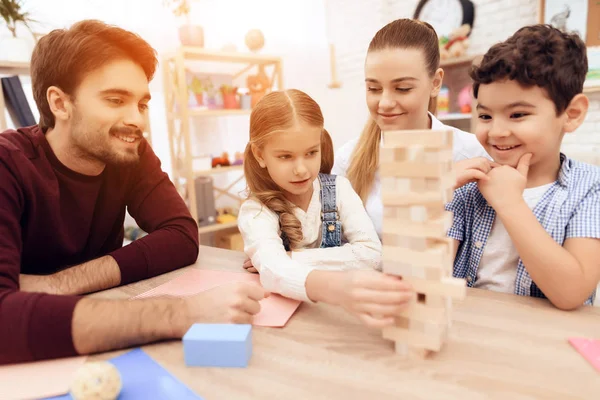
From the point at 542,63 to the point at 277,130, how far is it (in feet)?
2.00

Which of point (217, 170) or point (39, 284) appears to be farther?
point (217, 170)

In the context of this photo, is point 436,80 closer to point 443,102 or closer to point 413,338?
point 413,338

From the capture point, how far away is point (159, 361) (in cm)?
72

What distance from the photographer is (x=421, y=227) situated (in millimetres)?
656

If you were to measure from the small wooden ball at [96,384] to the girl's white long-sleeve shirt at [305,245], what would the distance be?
15.0 inches

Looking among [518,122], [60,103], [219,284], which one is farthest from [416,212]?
Result: [60,103]

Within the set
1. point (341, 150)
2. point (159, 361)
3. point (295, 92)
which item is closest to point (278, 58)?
point (341, 150)

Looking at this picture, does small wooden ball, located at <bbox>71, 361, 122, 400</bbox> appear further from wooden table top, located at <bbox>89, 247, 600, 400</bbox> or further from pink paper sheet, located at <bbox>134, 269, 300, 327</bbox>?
pink paper sheet, located at <bbox>134, 269, 300, 327</bbox>

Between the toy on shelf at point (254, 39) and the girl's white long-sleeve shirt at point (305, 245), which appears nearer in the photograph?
the girl's white long-sleeve shirt at point (305, 245)

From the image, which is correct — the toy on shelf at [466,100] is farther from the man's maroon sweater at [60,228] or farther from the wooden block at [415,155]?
the wooden block at [415,155]

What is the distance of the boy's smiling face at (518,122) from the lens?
3.07 feet

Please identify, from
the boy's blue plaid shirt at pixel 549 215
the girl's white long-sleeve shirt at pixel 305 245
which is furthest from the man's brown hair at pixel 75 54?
the boy's blue plaid shirt at pixel 549 215

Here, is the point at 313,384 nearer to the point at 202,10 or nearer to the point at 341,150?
the point at 341,150

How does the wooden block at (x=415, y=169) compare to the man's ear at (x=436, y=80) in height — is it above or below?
below
